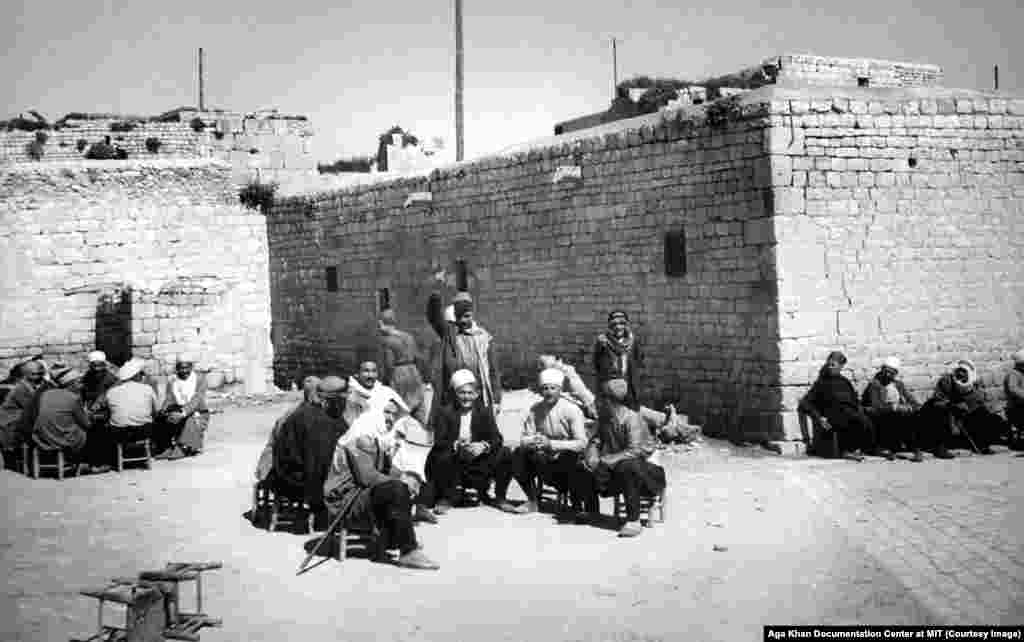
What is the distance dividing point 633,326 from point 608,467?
5.10m

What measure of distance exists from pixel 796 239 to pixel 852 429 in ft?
6.67

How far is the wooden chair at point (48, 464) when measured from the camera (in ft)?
33.1

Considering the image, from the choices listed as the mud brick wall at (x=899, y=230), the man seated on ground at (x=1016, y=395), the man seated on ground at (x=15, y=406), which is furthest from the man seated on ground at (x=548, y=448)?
the man seated on ground at (x=15, y=406)

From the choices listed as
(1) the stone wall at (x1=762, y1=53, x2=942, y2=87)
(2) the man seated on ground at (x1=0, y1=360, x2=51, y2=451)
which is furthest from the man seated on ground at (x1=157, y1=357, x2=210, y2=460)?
(1) the stone wall at (x1=762, y1=53, x2=942, y2=87)

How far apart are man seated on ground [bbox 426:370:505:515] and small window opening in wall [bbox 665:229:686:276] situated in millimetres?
4224

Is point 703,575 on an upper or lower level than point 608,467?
lower

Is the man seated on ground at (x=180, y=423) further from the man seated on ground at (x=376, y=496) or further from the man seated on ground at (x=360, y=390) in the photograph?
the man seated on ground at (x=376, y=496)

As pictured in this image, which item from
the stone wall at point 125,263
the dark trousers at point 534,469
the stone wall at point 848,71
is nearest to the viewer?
the dark trousers at point 534,469

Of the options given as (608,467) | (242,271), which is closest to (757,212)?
(608,467)

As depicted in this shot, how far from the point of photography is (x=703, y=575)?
19.9 ft

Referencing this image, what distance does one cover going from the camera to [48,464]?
10.6m

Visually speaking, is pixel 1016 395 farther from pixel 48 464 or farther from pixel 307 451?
pixel 48 464

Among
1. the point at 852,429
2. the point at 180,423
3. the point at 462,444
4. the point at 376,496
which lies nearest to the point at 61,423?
the point at 180,423

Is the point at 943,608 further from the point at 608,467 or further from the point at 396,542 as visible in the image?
the point at 396,542
